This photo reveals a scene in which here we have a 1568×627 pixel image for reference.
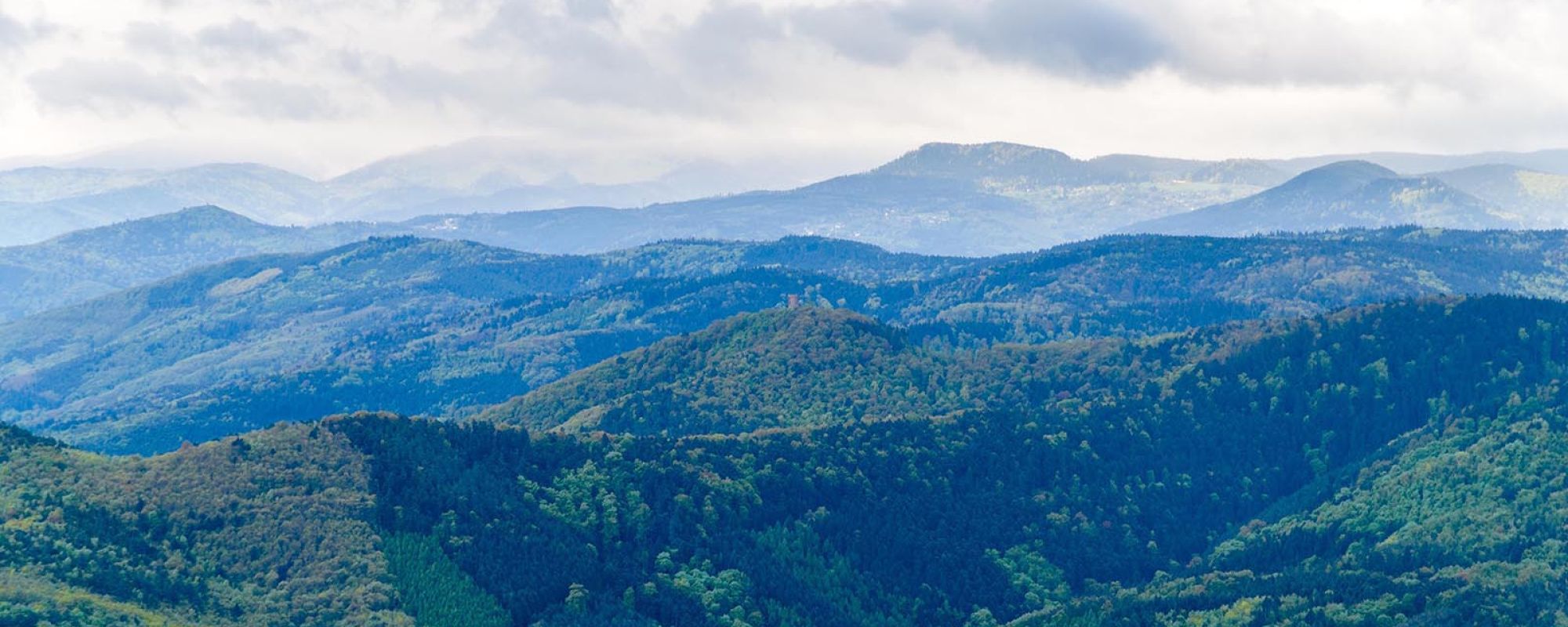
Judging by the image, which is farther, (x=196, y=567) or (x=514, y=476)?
(x=514, y=476)

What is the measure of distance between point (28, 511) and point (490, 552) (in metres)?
43.4

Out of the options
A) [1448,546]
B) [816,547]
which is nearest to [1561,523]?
[1448,546]

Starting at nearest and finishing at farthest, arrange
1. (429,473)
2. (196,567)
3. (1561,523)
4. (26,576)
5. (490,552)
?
1. (26,576)
2. (196,567)
3. (490,552)
4. (429,473)
5. (1561,523)

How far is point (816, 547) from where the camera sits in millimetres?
198750

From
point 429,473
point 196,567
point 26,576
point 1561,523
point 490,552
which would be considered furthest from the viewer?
point 1561,523

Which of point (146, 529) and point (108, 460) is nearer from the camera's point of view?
point (146, 529)

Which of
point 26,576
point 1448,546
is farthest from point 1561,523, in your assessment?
point 26,576

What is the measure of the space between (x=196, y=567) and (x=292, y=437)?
90.4ft

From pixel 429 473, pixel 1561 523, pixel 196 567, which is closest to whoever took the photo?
pixel 196 567

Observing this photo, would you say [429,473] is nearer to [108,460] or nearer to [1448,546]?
[108,460]

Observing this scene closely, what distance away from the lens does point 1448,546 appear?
198 m

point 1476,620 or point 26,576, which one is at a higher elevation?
point 26,576

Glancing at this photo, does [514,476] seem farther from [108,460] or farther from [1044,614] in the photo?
[1044,614]

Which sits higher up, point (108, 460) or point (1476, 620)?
point (108, 460)
